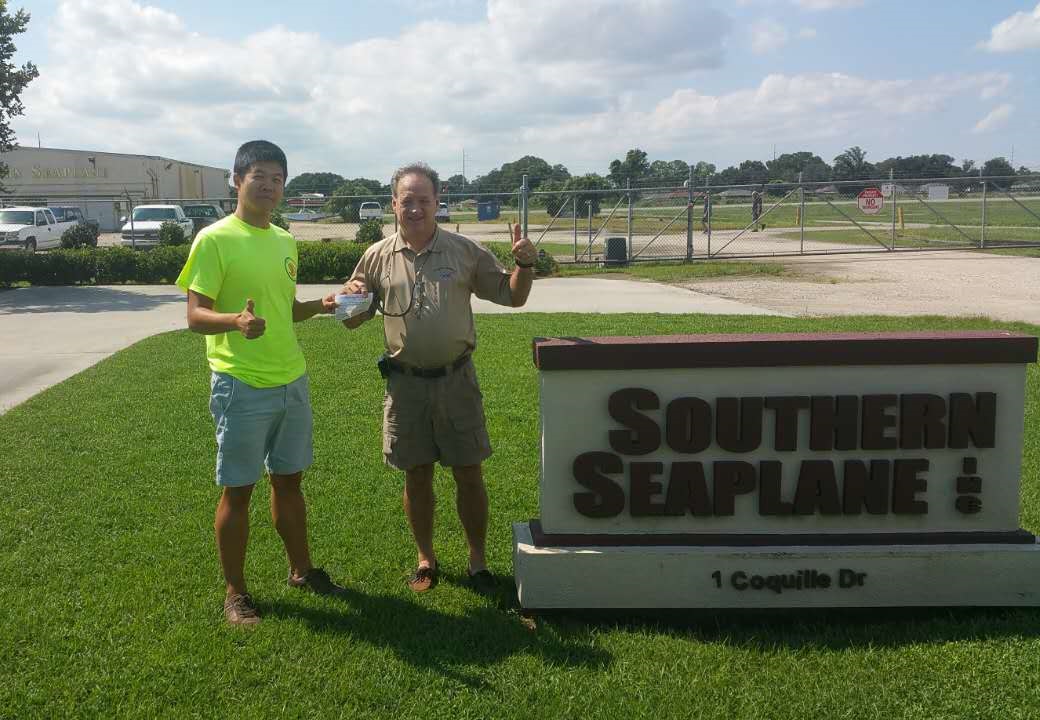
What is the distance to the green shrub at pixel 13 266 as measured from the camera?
18.0 m

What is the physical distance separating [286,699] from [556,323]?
336 inches

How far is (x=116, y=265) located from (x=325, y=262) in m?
4.15

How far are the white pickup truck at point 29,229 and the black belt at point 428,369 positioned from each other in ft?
85.8

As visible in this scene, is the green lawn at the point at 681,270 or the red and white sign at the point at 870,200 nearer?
the green lawn at the point at 681,270

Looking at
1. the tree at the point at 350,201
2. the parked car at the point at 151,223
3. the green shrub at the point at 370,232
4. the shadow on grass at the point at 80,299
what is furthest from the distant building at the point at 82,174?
the shadow on grass at the point at 80,299

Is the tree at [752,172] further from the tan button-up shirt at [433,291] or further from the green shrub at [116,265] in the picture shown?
the tan button-up shirt at [433,291]

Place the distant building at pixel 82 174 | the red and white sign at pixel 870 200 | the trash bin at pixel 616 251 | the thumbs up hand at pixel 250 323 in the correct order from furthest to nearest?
the distant building at pixel 82 174
the red and white sign at pixel 870 200
the trash bin at pixel 616 251
the thumbs up hand at pixel 250 323

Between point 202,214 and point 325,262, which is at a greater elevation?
point 202,214

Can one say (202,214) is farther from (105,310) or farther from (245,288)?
(245,288)

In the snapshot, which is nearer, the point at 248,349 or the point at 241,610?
the point at 248,349

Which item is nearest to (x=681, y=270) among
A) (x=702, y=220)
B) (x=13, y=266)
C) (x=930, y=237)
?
(x=702, y=220)

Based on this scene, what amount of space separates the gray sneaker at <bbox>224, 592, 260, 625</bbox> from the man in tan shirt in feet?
2.57

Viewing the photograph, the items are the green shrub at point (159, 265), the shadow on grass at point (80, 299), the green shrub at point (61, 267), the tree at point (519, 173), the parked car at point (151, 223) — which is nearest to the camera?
the shadow on grass at point (80, 299)

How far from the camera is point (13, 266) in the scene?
59.4ft
